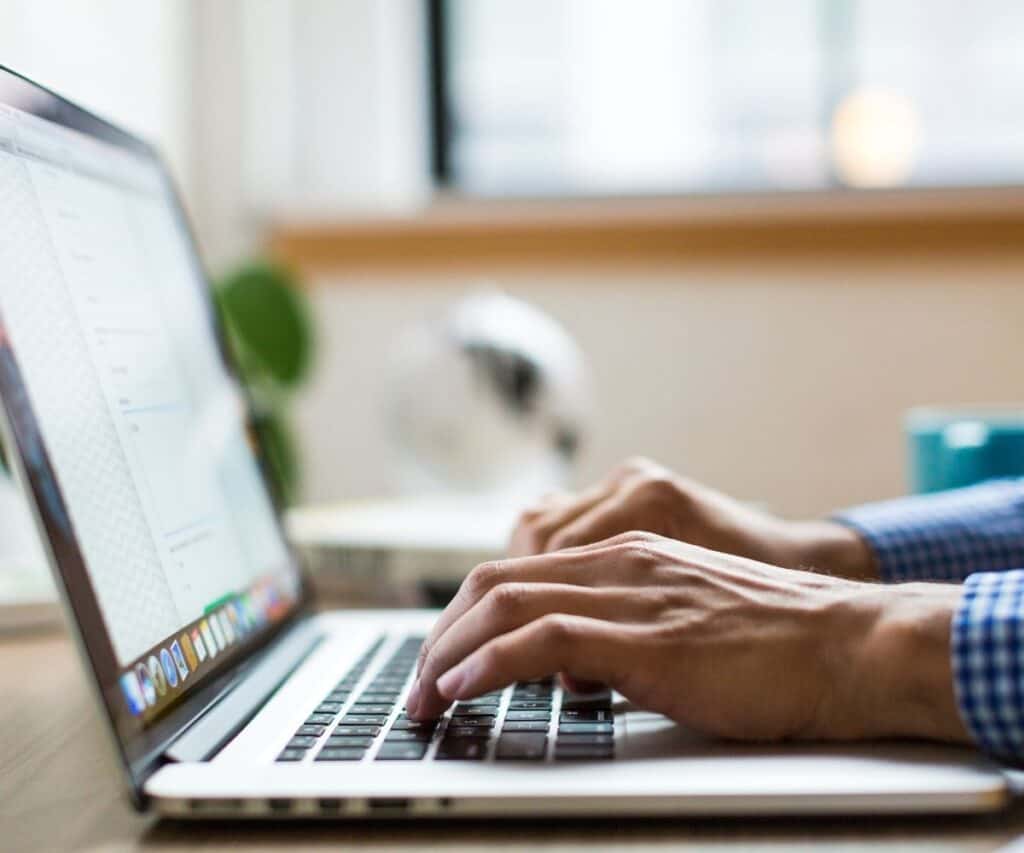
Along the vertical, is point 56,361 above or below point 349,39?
below

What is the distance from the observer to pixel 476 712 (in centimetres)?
45

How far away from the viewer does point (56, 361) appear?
0.42 m

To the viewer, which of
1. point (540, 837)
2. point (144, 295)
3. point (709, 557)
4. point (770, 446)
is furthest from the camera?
point (770, 446)

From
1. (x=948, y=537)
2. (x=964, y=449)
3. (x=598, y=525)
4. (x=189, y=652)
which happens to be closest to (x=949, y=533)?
(x=948, y=537)

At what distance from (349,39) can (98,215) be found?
129cm

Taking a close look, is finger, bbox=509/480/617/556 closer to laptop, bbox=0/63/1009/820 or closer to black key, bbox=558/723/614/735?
laptop, bbox=0/63/1009/820

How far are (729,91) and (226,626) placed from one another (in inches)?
59.7

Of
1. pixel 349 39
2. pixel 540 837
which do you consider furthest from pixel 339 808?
pixel 349 39

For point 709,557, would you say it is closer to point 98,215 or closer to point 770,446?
point 98,215

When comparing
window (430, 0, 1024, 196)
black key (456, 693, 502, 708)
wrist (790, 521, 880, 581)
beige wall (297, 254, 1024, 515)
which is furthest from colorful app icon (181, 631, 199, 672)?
window (430, 0, 1024, 196)

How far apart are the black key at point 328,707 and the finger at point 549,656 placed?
69 millimetres

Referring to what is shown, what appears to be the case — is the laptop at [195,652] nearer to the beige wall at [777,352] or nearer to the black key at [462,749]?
the black key at [462,749]

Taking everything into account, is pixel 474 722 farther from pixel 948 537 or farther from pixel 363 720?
pixel 948 537

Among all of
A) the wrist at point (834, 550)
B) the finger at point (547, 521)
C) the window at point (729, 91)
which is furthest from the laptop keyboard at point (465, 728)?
the window at point (729, 91)
